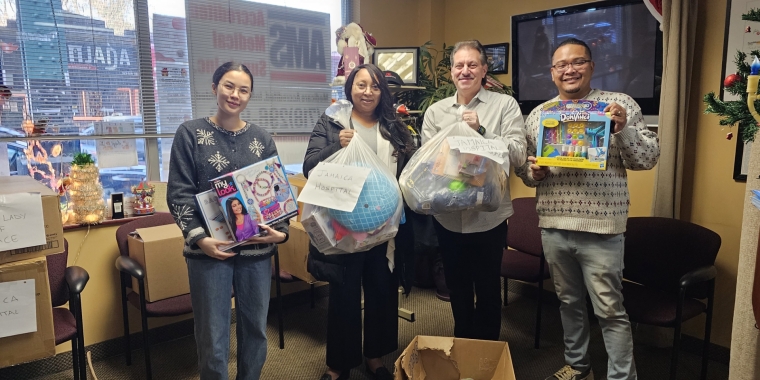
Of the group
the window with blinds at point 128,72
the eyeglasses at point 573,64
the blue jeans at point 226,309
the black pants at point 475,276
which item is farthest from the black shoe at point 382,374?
the window with blinds at point 128,72

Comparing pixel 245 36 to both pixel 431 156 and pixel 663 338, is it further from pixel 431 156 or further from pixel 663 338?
pixel 663 338

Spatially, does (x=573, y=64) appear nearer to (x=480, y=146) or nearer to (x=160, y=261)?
(x=480, y=146)

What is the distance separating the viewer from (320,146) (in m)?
2.04

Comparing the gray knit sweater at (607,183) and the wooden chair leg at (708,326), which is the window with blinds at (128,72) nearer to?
the gray knit sweater at (607,183)

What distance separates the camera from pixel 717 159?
2488 mm

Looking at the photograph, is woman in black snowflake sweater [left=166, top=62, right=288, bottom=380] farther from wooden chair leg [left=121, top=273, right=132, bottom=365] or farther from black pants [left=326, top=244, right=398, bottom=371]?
wooden chair leg [left=121, top=273, right=132, bottom=365]

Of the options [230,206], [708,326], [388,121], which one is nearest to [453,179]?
[388,121]

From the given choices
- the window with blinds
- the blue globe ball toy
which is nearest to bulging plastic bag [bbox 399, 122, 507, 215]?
the blue globe ball toy

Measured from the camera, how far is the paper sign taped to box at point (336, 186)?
1.74 metres

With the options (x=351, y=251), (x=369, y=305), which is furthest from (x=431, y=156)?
(x=369, y=305)

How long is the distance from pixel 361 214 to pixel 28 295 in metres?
1.19

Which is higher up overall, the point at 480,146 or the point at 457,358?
the point at 480,146

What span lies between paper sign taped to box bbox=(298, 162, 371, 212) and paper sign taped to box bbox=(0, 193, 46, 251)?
89 centimetres

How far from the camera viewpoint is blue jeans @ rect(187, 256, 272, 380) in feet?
5.65
